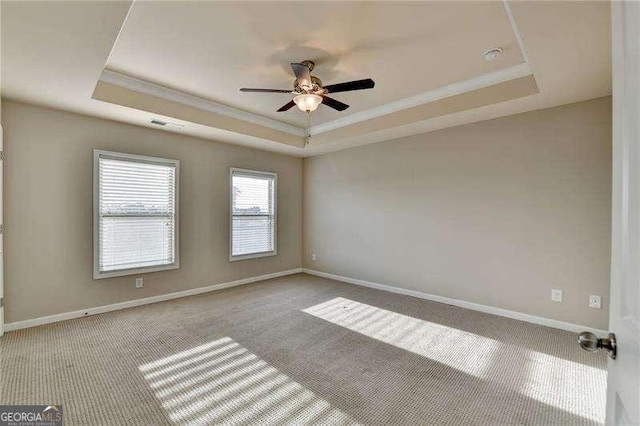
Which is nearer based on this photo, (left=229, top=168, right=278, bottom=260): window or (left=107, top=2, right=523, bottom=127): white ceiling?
(left=107, top=2, right=523, bottom=127): white ceiling

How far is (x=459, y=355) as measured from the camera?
2633 millimetres

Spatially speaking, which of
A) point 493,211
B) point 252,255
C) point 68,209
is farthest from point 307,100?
point 252,255

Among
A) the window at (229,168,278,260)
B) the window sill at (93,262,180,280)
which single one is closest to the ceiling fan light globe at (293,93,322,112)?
the window at (229,168,278,260)

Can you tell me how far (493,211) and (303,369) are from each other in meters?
2.92

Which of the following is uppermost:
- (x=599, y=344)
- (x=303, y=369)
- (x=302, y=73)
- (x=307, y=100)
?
(x=302, y=73)

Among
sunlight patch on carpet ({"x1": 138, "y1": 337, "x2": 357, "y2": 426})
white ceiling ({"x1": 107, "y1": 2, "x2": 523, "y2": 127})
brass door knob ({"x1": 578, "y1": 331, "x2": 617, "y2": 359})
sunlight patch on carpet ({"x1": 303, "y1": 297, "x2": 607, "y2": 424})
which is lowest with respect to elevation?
sunlight patch on carpet ({"x1": 138, "y1": 337, "x2": 357, "y2": 426})

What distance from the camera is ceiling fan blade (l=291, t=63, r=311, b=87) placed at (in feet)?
8.36

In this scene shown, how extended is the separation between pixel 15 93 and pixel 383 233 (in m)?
4.67

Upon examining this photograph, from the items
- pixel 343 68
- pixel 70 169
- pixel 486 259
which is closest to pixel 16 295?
pixel 70 169

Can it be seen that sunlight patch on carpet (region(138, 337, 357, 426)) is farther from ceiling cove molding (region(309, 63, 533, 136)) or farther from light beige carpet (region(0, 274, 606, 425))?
ceiling cove molding (region(309, 63, 533, 136))

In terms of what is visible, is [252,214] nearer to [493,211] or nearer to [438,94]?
[438,94]

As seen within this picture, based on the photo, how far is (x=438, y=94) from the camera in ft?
11.7

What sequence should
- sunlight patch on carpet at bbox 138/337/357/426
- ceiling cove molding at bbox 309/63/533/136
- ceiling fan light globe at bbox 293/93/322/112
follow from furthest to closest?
ceiling cove molding at bbox 309/63/533/136 < ceiling fan light globe at bbox 293/93/322/112 < sunlight patch on carpet at bbox 138/337/357/426

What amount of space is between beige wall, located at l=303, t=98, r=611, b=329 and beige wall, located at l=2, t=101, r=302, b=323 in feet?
8.09
